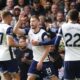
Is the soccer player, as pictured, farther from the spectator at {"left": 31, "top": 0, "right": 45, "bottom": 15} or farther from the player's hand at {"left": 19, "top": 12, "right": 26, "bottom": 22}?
the spectator at {"left": 31, "top": 0, "right": 45, "bottom": 15}

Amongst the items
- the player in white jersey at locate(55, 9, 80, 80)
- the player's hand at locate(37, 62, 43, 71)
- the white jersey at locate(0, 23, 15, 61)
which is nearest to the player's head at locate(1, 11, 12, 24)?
the white jersey at locate(0, 23, 15, 61)

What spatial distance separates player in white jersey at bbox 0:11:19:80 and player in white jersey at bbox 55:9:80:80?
1.70 m

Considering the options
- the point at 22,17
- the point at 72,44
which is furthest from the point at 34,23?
the point at 22,17

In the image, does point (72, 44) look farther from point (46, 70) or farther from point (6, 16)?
point (6, 16)

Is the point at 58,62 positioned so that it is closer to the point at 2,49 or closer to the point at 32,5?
the point at 2,49

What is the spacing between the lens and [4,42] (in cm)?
1223

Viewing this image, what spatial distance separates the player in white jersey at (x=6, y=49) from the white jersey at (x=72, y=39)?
1.84 metres

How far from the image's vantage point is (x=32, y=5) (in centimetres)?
1769

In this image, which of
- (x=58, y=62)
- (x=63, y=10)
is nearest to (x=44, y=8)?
(x=63, y=10)

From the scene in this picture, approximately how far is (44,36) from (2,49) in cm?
112

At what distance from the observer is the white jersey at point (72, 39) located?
10703 millimetres

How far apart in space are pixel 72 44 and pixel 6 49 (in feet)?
7.00

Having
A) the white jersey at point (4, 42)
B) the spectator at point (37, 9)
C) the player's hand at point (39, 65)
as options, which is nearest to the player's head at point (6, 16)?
the white jersey at point (4, 42)

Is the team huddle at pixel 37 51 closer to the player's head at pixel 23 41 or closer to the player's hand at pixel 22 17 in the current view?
the player's head at pixel 23 41
